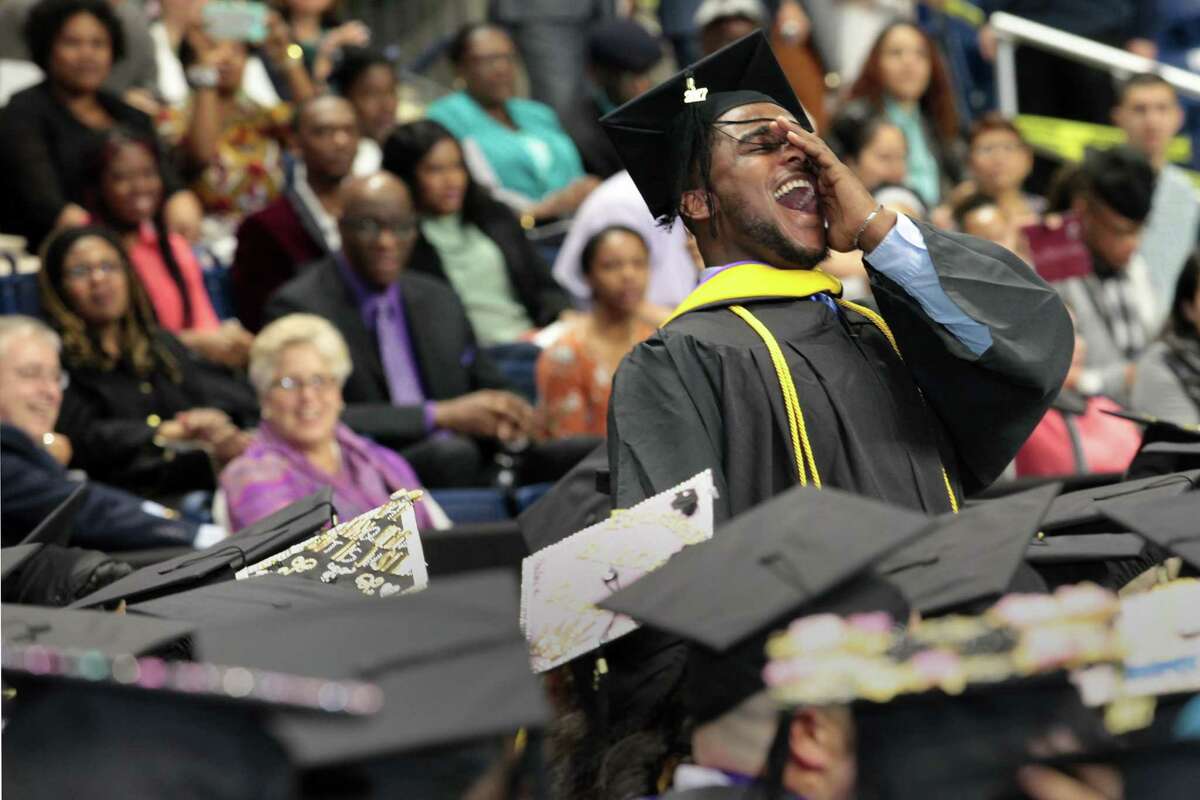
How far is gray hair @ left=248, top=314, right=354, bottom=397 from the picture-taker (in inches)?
217

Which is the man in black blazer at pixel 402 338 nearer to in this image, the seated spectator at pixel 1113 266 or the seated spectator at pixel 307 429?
the seated spectator at pixel 307 429

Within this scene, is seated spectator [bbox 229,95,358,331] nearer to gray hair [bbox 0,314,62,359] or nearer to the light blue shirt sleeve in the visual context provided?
gray hair [bbox 0,314,62,359]

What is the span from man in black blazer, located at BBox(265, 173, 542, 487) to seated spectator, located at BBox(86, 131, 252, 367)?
420 mm

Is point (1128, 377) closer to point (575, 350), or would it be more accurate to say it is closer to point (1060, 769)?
point (575, 350)

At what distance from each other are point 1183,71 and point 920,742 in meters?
8.59

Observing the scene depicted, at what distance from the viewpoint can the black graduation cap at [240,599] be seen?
3.03 meters

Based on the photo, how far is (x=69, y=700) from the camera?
2455 mm

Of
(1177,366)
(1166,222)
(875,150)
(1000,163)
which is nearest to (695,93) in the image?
(1177,366)

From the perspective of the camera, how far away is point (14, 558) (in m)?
3.39

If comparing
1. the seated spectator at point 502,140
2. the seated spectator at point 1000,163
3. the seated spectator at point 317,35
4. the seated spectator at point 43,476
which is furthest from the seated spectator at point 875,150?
the seated spectator at point 43,476

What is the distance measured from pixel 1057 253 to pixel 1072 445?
1125 mm

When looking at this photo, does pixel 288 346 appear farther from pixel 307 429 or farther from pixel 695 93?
pixel 695 93

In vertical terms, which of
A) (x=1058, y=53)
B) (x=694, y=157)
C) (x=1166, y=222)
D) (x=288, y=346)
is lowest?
(x=1166, y=222)

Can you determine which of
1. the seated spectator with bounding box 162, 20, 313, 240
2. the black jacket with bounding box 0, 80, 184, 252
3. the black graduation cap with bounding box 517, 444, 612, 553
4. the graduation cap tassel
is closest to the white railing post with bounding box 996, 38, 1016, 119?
the seated spectator with bounding box 162, 20, 313, 240
